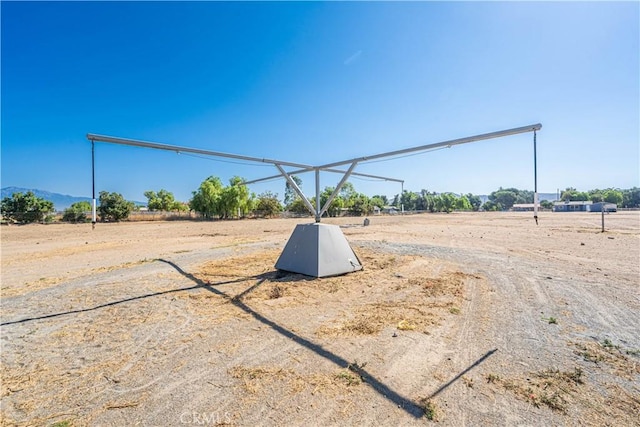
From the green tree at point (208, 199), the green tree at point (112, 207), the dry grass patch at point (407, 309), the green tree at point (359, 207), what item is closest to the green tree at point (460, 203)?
the green tree at point (359, 207)

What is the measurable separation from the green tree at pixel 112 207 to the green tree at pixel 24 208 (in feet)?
22.1

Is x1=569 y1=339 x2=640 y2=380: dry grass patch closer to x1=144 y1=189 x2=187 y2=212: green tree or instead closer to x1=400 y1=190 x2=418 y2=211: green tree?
x1=144 y1=189 x2=187 y2=212: green tree

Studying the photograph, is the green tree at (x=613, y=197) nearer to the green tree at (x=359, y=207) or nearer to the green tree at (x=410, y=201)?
the green tree at (x=410, y=201)

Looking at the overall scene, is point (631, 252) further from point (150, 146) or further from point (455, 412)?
point (150, 146)

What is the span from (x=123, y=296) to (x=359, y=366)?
18.5ft

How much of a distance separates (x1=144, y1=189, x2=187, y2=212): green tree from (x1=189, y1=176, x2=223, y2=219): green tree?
25720 mm

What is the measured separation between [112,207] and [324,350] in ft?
180

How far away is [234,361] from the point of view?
343cm

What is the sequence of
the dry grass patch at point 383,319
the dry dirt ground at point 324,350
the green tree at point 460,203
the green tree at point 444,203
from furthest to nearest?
1. the green tree at point 460,203
2. the green tree at point 444,203
3. the dry grass patch at point 383,319
4. the dry dirt ground at point 324,350

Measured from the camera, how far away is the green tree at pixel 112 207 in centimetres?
4569

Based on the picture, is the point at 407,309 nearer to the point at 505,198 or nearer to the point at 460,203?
the point at 460,203

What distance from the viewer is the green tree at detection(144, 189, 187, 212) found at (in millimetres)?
75312

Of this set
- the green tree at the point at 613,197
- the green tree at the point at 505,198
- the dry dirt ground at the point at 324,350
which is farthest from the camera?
the green tree at the point at 505,198

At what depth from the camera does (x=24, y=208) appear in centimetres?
3897
